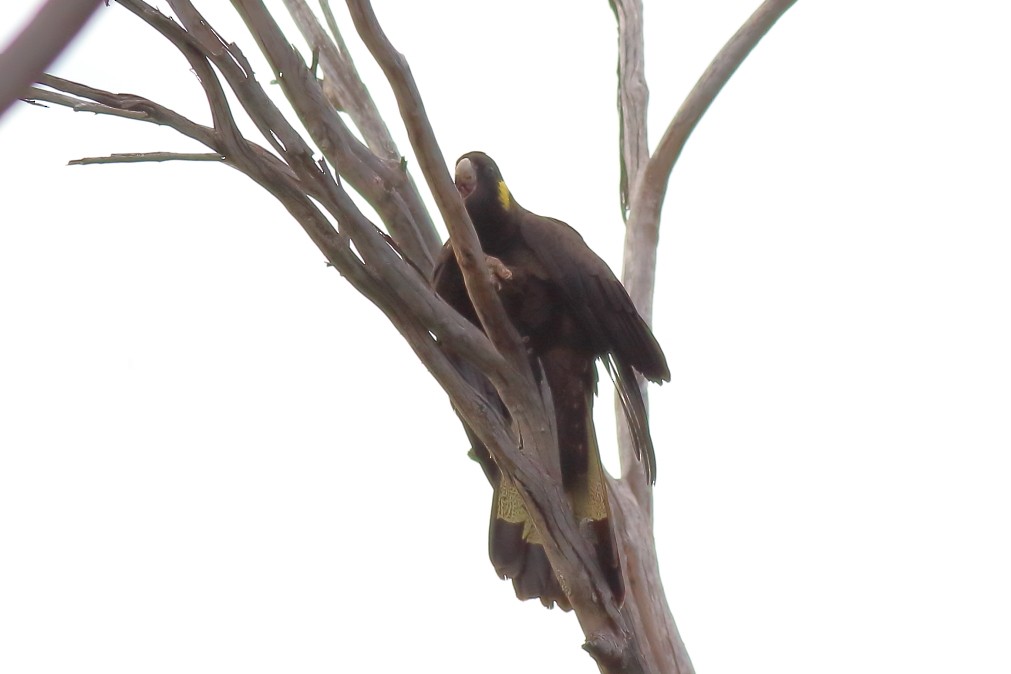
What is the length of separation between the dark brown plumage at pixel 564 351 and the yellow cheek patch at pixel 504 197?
4.0 inches

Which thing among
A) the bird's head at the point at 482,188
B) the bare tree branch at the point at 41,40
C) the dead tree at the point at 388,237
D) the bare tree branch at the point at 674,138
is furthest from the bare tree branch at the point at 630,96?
the bare tree branch at the point at 41,40

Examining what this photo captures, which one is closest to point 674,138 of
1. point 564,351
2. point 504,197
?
point 504,197

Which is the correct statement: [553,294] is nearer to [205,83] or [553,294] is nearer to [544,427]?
[544,427]

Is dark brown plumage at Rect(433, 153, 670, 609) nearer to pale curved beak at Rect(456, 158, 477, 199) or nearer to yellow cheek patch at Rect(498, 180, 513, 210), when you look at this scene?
yellow cheek patch at Rect(498, 180, 513, 210)

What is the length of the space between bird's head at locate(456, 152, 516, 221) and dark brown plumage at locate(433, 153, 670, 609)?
0.39 ft

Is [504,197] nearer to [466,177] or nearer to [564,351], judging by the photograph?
[466,177]

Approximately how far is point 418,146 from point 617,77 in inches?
113

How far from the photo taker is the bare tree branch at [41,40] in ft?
2.97

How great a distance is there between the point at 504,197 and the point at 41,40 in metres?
3.25

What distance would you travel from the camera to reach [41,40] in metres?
0.91

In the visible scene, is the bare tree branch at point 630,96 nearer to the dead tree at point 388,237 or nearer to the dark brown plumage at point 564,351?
the dark brown plumage at point 564,351

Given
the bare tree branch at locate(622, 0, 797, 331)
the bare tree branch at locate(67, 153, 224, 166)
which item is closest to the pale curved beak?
the bare tree branch at locate(622, 0, 797, 331)

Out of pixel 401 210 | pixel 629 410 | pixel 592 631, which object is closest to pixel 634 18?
pixel 401 210

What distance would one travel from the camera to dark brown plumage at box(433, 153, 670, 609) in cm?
378
